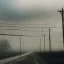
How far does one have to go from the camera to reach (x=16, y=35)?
2086 mm

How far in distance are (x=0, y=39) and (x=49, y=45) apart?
22.8 inches

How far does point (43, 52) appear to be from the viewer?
6.80ft

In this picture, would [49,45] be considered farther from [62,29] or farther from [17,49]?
[17,49]

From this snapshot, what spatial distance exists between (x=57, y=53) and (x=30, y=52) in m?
0.31

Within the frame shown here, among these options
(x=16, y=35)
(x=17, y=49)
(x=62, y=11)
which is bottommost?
(x=17, y=49)

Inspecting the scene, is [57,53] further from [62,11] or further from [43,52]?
[62,11]

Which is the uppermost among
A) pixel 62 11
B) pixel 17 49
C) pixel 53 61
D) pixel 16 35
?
pixel 62 11

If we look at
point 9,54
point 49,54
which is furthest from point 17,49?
point 49,54

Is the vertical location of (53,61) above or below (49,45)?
below

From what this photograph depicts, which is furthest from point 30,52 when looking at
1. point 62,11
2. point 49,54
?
point 62,11

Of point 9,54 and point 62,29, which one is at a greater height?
point 62,29

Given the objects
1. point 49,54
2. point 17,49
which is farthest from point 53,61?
point 17,49

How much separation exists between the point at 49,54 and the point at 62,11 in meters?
0.52

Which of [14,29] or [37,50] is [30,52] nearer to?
[37,50]
